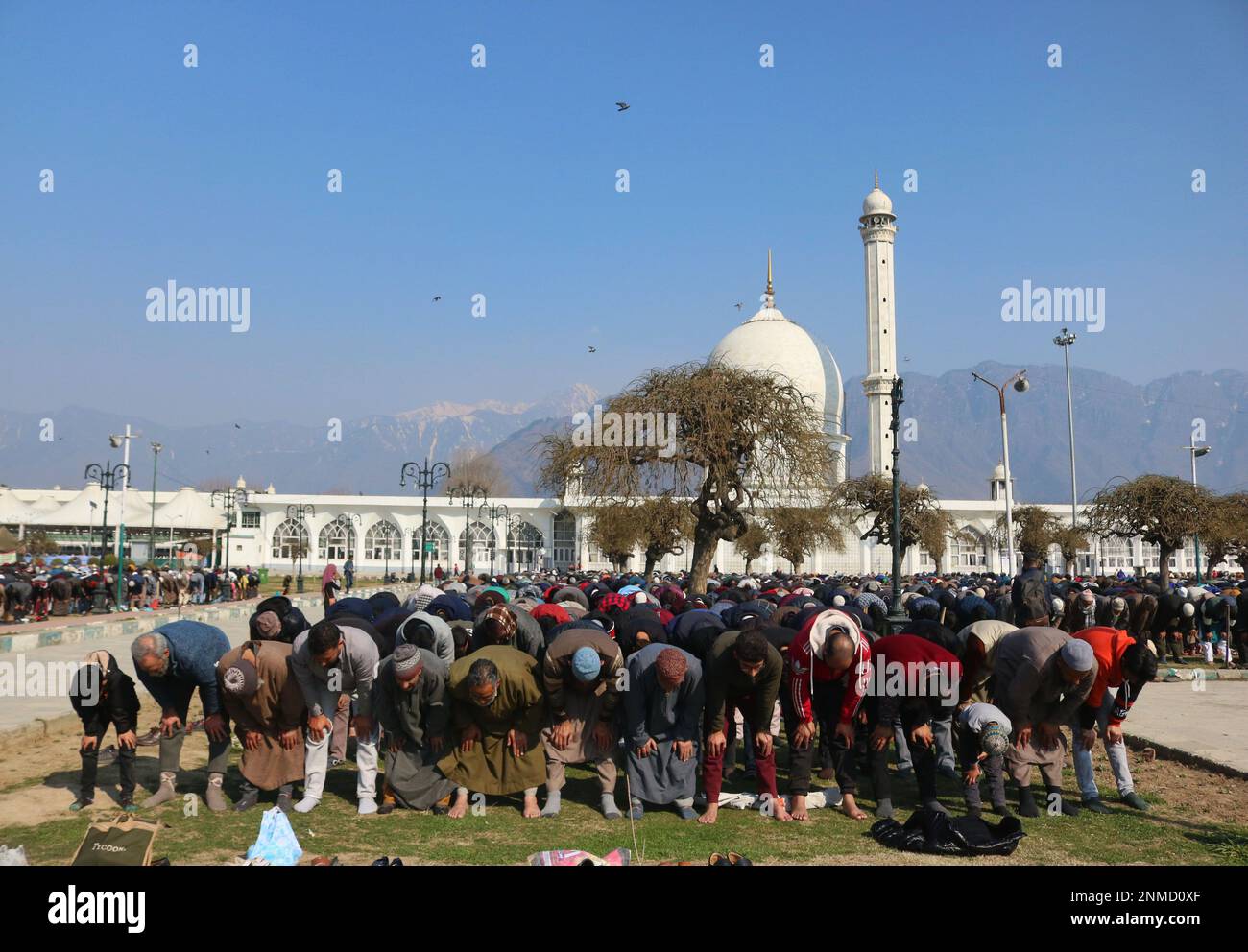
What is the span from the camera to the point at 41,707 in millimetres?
11695

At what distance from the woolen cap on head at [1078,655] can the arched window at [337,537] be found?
215ft

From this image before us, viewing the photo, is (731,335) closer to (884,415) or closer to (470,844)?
(884,415)

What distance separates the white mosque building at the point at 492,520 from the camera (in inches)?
2539

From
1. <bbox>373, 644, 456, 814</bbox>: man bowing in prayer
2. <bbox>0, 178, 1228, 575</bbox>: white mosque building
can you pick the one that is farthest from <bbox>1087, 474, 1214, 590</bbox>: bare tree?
<bbox>0, 178, 1228, 575</bbox>: white mosque building

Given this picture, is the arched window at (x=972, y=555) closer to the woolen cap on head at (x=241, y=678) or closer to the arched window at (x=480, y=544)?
the arched window at (x=480, y=544)

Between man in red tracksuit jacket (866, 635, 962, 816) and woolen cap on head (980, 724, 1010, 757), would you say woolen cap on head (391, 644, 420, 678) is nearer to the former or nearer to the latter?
man in red tracksuit jacket (866, 635, 962, 816)

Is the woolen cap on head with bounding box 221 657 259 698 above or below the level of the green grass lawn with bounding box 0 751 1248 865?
above

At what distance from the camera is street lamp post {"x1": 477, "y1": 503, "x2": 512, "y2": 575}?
65.0 m

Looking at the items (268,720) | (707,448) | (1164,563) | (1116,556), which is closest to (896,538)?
(707,448)

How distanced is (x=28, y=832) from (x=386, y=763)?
235 cm

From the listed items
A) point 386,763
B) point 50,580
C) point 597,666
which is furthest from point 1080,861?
point 50,580

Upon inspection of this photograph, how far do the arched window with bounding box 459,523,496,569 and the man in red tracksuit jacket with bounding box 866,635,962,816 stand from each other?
6126cm

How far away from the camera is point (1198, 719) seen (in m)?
11.7

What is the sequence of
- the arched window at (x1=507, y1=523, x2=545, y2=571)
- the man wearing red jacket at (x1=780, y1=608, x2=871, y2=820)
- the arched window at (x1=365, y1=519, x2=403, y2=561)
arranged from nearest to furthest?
1. the man wearing red jacket at (x1=780, y1=608, x2=871, y2=820)
2. the arched window at (x1=507, y1=523, x2=545, y2=571)
3. the arched window at (x1=365, y1=519, x2=403, y2=561)
